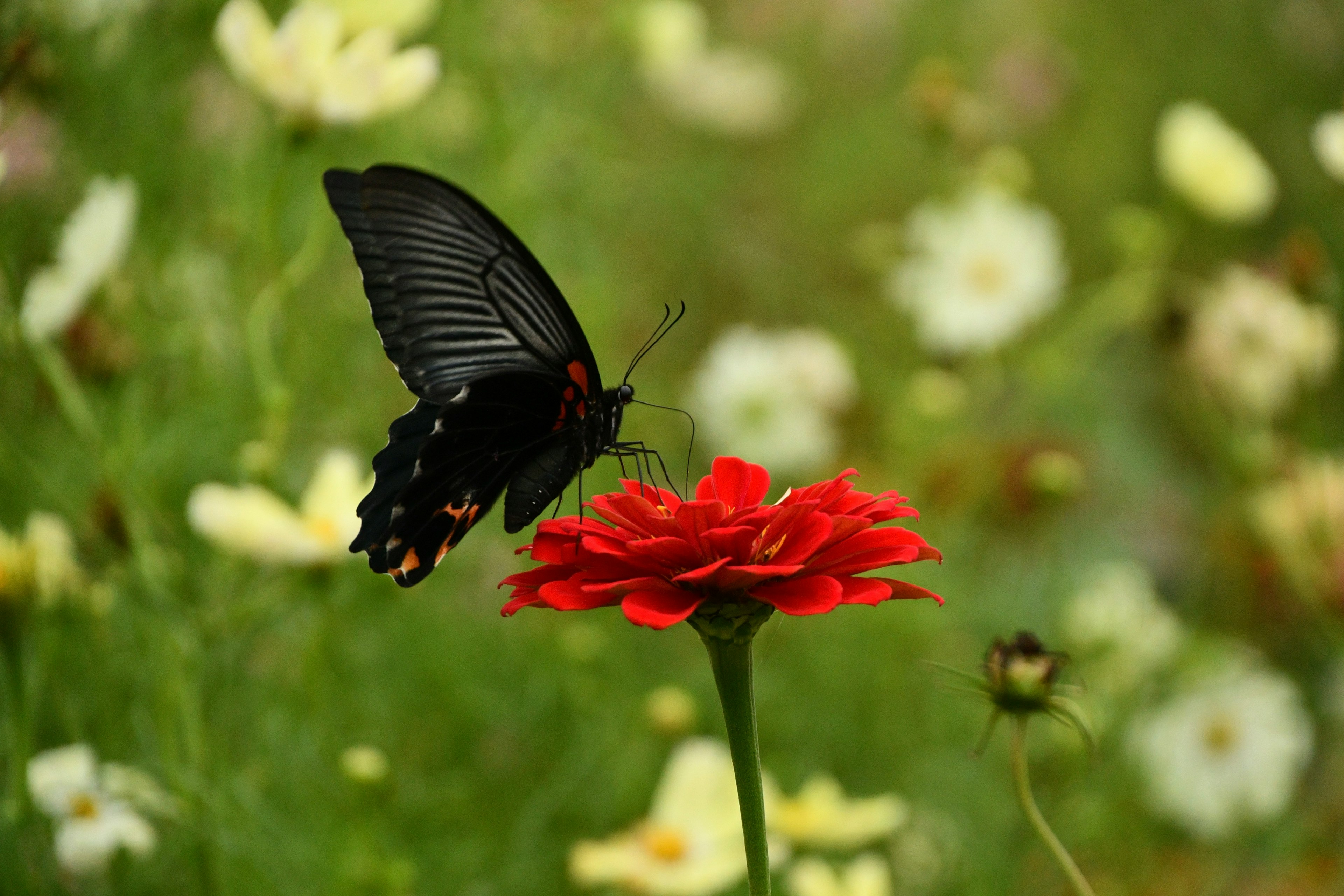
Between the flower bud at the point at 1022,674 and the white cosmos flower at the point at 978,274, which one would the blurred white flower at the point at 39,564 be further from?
the white cosmos flower at the point at 978,274

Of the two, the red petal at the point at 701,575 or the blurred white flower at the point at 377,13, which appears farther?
the blurred white flower at the point at 377,13

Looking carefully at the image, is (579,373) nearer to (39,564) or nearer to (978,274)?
(39,564)

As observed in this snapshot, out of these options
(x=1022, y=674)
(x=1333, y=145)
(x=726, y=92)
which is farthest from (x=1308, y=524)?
(x=726, y=92)

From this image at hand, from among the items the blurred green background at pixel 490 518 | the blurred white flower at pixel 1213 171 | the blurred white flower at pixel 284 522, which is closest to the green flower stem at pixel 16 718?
the blurred green background at pixel 490 518

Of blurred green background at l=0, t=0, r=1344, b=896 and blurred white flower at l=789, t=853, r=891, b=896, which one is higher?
blurred green background at l=0, t=0, r=1344, b=896

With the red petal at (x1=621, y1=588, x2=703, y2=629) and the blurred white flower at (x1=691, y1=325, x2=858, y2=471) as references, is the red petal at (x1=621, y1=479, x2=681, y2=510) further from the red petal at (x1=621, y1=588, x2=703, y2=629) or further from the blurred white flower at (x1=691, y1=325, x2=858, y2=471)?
the blurred white flower at (x1=691, y1=325, x2=858, y2=471)

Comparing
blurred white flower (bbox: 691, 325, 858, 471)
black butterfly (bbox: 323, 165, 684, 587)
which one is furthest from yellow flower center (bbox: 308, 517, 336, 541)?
blurred white flower (bbox: 691, 325, 858, 471)

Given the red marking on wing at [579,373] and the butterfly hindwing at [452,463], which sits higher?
the red marking on wing at [579,373]

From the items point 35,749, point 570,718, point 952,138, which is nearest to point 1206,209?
point 952,138
